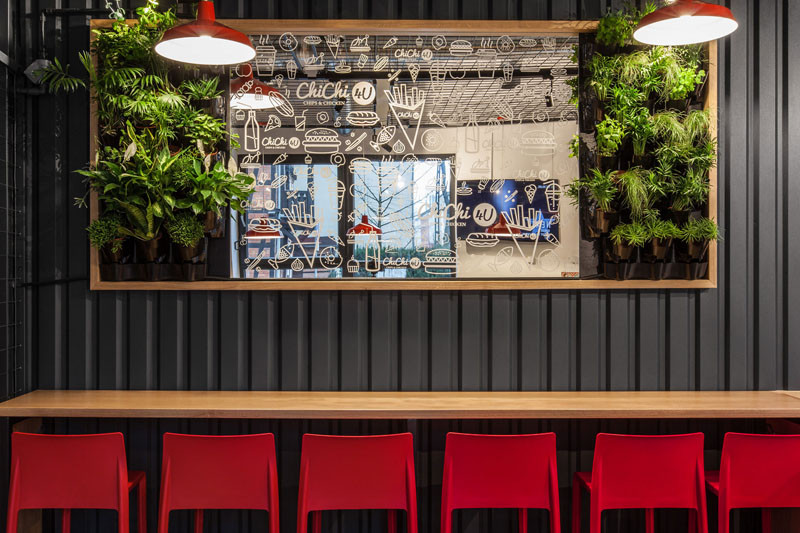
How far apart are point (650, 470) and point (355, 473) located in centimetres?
137

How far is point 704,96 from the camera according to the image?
126 inches

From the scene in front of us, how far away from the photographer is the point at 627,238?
3039 millimetres

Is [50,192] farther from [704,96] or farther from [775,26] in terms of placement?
[775,26]

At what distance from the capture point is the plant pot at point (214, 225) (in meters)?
3.04

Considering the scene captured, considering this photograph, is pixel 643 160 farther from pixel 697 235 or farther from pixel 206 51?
pixel 206 51

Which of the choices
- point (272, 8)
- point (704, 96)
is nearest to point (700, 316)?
point (704, 96)

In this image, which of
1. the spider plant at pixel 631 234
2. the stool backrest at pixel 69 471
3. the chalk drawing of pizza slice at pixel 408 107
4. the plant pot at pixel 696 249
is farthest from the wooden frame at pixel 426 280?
the stool backrest at pixel 69 471

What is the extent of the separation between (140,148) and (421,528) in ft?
8.95

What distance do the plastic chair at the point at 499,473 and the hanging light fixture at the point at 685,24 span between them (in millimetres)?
2014

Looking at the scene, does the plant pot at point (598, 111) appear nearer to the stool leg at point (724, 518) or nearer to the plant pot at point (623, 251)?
the plant pot at point (623, 251)

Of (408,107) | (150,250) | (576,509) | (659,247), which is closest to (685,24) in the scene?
(659,247)

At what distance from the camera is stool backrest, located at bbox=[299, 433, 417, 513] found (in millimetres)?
2418

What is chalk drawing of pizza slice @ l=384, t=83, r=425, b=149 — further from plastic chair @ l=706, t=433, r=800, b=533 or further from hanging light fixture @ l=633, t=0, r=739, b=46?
plastic chair @ l=706, t=433, r=800, b=533

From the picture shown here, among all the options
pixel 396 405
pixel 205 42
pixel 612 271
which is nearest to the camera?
pixel 205 42
